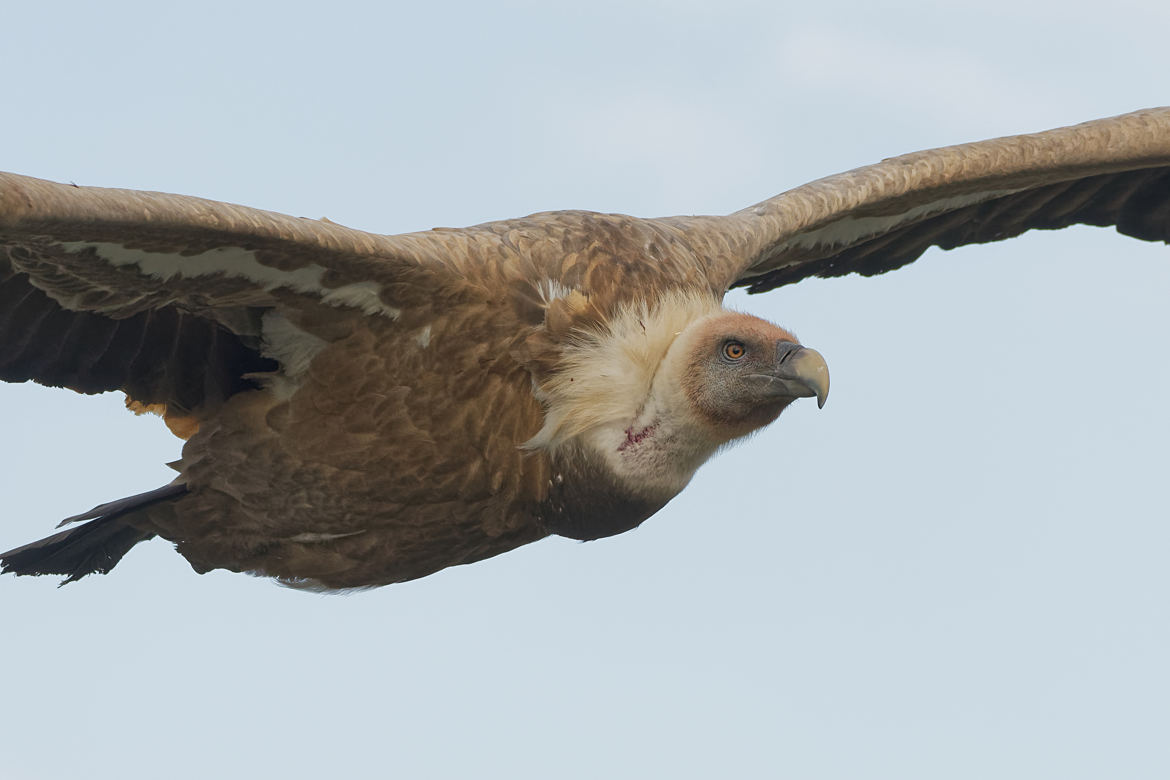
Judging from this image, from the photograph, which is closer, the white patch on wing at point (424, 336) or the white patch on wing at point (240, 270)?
the white patch on wing at point (240, 270)

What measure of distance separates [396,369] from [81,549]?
250cm

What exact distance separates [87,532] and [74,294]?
6.39ft

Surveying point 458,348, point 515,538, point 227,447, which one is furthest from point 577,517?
point 227,447

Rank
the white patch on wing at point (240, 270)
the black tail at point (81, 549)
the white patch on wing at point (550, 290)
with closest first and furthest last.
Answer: the white patch on wing at point (240, 270)
the white patch on wing at point (550, 290)
the black tail at point (81, 549)

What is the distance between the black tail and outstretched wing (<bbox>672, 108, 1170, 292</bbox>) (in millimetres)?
3126

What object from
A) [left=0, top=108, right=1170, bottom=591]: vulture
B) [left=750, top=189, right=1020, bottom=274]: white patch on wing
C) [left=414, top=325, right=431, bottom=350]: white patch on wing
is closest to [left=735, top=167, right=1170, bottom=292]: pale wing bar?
[left=750, top=189, right=1020, bottom=274]: white patch on wing

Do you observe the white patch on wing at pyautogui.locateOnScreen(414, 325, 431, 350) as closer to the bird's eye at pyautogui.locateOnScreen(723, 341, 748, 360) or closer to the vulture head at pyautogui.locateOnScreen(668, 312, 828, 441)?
the vulture head at pyautogui.locateOnScreen(668, 312, 828, 441)

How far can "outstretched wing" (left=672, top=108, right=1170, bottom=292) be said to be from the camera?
10188 millimetres

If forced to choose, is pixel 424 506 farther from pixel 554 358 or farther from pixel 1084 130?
pixel 1084 130

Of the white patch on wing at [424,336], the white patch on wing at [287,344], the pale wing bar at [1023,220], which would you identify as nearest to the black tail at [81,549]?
the white patch on wing at [287,344]

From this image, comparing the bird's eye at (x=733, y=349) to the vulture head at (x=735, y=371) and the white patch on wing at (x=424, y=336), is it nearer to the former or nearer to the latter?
the vulture head at (x=735, y=371)

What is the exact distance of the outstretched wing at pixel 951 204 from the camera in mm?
10188

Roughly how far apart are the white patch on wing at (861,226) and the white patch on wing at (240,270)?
3.08 metres

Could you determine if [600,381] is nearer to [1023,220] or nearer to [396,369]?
[396,369]
